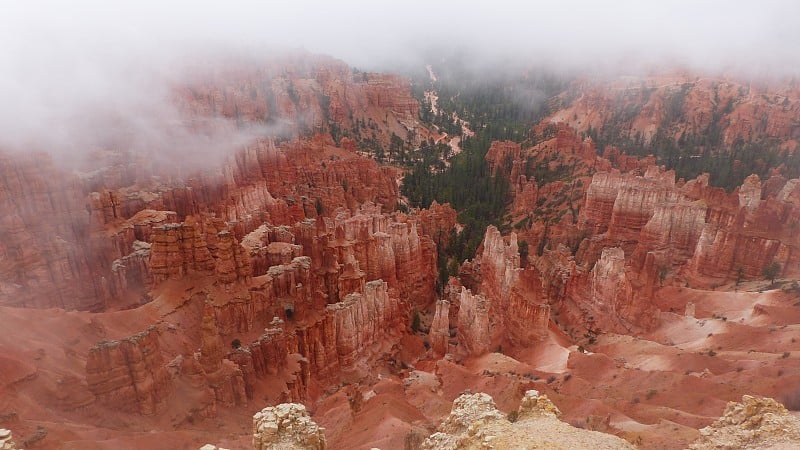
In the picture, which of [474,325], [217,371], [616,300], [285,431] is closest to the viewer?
[285,431]

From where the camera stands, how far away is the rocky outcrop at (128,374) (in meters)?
15.1

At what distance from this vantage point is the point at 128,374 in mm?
15617

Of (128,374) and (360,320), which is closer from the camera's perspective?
(128,374)

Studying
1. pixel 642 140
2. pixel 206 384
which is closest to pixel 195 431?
pixel 206 384

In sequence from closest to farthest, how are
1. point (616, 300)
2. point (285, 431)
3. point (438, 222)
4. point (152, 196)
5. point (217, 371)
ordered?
point (285, 431), point (217, 371), point (616, 300), point (152, 196), point (438, 222)

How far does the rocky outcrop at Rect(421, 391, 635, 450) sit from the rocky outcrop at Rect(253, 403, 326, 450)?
2.78m

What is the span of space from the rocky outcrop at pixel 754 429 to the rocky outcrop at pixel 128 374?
631 inches

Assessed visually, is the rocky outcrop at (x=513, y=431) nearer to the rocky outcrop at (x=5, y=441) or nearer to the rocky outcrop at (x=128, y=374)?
the rocky outcrop at (x=5, y=441)

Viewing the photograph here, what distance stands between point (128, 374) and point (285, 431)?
7829 millimetres

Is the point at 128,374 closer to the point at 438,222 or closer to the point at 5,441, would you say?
the point at 5,441

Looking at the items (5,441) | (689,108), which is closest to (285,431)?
(5,441)

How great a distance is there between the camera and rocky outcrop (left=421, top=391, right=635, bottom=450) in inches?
405

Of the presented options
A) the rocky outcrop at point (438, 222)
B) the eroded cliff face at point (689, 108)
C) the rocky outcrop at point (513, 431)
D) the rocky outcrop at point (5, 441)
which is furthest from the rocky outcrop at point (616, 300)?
the eroded cliff face at point (689, 108)

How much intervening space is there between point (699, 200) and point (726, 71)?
7881 cm
